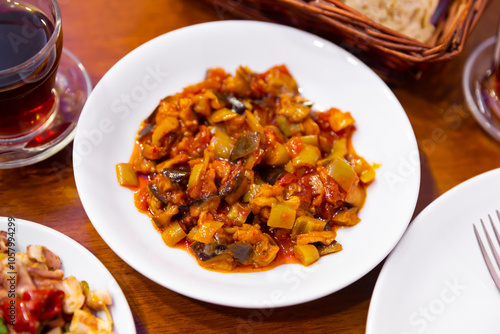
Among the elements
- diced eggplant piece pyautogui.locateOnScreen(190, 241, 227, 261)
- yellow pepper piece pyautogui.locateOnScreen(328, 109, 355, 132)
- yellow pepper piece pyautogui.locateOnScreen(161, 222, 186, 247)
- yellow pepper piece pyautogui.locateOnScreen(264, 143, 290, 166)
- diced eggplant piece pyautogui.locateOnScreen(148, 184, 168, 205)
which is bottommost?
yellow pepper piece pyautogui.locateOnScreen(161, 222, 186, 247)

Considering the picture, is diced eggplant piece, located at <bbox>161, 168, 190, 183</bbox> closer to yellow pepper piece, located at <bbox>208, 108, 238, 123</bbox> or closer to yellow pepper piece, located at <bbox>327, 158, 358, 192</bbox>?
yellow pepper piece, located at <bbox>208, 108, 238, 123</bbox>

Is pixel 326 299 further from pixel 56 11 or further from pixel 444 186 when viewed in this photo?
pixel 56 11

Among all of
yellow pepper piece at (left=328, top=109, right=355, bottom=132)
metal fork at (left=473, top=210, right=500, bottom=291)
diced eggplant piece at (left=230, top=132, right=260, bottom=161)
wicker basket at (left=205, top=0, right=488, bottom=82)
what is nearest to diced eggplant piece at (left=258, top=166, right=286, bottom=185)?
diced eggplant piece at (left=230, top=132, right=260, bottom=161)

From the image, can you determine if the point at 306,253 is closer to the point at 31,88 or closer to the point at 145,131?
the point at 145,131

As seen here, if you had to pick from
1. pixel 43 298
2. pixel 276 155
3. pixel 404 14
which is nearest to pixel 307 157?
pixel 276 155

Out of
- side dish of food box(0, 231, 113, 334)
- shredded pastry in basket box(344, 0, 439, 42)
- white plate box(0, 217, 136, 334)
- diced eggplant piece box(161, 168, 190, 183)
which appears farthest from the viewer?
shredded pastry in basket box(344, 0, 439, 42)

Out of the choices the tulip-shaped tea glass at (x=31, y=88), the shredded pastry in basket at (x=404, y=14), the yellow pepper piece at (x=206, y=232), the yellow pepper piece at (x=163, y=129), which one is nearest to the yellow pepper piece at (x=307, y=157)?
the yellow pepper piece at (x=206, y=232)
